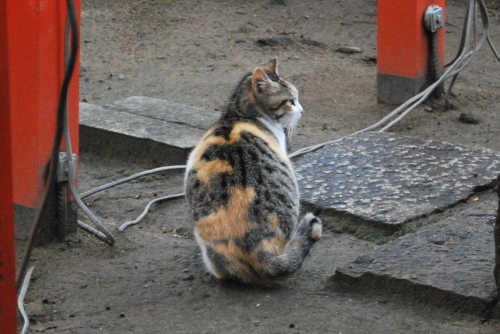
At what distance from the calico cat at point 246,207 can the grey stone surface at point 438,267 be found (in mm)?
263

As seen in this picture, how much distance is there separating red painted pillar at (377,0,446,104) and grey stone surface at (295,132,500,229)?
1.05m

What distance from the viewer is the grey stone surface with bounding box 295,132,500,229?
392 centimetres

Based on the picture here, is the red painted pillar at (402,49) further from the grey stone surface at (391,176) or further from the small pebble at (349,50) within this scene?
the small pebble at (349,50)

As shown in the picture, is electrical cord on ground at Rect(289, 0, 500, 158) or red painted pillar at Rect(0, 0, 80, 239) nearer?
red painted pillar at Rect(0, 0, 80, 239)

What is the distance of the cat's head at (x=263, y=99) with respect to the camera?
367cm

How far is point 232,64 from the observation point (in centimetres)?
682

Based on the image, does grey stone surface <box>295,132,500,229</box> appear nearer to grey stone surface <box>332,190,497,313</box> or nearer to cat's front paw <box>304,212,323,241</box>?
grey stone surface <box>332,190,497,313</box>

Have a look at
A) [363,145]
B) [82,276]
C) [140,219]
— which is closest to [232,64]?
[363,145]

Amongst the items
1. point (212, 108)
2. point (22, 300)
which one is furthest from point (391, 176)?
point (22, 300)

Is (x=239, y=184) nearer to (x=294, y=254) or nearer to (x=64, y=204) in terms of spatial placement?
(x=294, y=254)

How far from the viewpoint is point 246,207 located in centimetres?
311

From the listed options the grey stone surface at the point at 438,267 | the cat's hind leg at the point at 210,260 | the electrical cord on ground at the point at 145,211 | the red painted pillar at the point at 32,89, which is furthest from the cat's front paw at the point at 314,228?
the red painted pillar at the point at 32,89

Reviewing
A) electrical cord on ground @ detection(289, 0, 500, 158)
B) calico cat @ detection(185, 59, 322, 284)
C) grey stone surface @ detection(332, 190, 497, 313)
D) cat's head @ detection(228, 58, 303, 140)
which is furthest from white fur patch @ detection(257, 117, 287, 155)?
electrical cord on ground @ detection(289, 0, 500, 158)

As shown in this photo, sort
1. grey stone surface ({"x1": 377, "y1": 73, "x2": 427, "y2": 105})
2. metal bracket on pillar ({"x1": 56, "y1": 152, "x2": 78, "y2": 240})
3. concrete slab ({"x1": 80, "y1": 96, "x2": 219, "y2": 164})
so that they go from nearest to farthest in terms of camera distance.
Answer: metal bracket on pillar ({"x1": 56, "y1": 152, "x2": 78, "y2": 240}), concrete slab ({"x1": 80, "y1": 96, "x2": 219, "y2": 164}), grey stone surface ({"x1": 377, "y1": 73, "x2": 427, "y2": 105})
